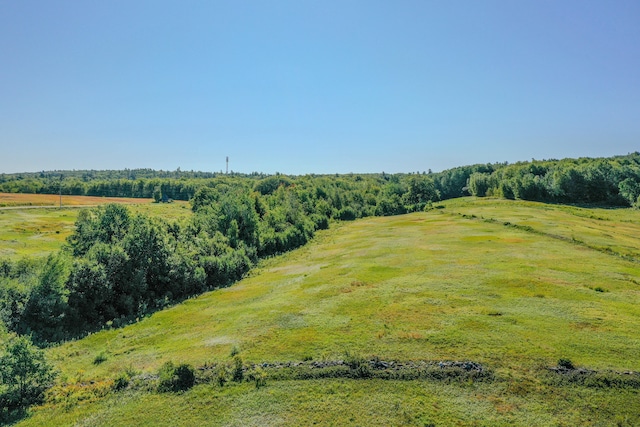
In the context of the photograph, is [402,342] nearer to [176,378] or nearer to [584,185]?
[176,378]

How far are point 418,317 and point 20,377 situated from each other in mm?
36283

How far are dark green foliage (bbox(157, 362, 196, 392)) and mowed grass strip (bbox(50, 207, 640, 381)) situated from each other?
2663mm

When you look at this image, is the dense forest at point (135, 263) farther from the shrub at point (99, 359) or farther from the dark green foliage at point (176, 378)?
the dark green foliage at point (176, 378)

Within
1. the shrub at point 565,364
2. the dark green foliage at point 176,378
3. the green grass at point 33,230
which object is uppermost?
the green grass at point 33,230

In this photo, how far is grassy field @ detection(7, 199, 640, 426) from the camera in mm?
24062

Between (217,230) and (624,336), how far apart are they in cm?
8191

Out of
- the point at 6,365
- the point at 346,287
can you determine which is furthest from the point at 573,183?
the point at 6,365

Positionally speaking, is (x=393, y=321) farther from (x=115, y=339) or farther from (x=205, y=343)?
(x=115, y=339)

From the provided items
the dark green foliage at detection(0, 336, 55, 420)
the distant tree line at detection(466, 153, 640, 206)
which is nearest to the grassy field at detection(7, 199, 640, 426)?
the dark green foliage at detection(0, 336, 55, 420)

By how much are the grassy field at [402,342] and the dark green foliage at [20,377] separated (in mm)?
1755

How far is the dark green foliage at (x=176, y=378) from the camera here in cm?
2902

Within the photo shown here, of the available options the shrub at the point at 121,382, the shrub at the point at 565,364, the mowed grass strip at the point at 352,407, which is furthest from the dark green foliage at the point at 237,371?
the shrub at the point at 565,364

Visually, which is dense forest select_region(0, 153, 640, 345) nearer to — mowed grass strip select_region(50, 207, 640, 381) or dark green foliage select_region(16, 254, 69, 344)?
dark green foliage select_region(16, 254, 69, 344)

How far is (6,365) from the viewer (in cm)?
2902
